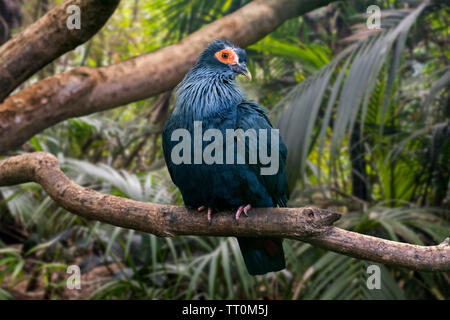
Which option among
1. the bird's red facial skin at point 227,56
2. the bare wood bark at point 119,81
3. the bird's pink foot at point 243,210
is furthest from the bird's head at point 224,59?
the bare wood bark at point 119,81

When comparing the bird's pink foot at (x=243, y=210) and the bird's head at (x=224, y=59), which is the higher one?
the bird's head at (x=224, y=59)

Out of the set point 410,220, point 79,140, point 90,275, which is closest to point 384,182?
point 410,220

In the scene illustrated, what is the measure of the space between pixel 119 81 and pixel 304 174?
68.9 inches

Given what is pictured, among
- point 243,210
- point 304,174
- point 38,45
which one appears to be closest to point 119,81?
point 38,45

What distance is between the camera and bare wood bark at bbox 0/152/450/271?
1.25m

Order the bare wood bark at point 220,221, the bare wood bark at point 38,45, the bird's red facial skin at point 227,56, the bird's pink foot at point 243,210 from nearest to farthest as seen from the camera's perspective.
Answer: the bare wood bark at point 220,221
the bird's pink foot at point 243,210
the bird's red facial skin at point 227,56
the bare wood bark at point 38,45

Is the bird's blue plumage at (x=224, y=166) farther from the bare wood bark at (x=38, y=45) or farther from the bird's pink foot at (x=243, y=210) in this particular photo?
the bare wood bark at (x=38, y=45)

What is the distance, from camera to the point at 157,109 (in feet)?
13.9

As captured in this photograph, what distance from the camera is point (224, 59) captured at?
5.97ft

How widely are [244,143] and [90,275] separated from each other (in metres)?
2.94

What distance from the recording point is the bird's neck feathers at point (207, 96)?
1667mm

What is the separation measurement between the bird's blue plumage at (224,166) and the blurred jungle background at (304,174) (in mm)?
882
